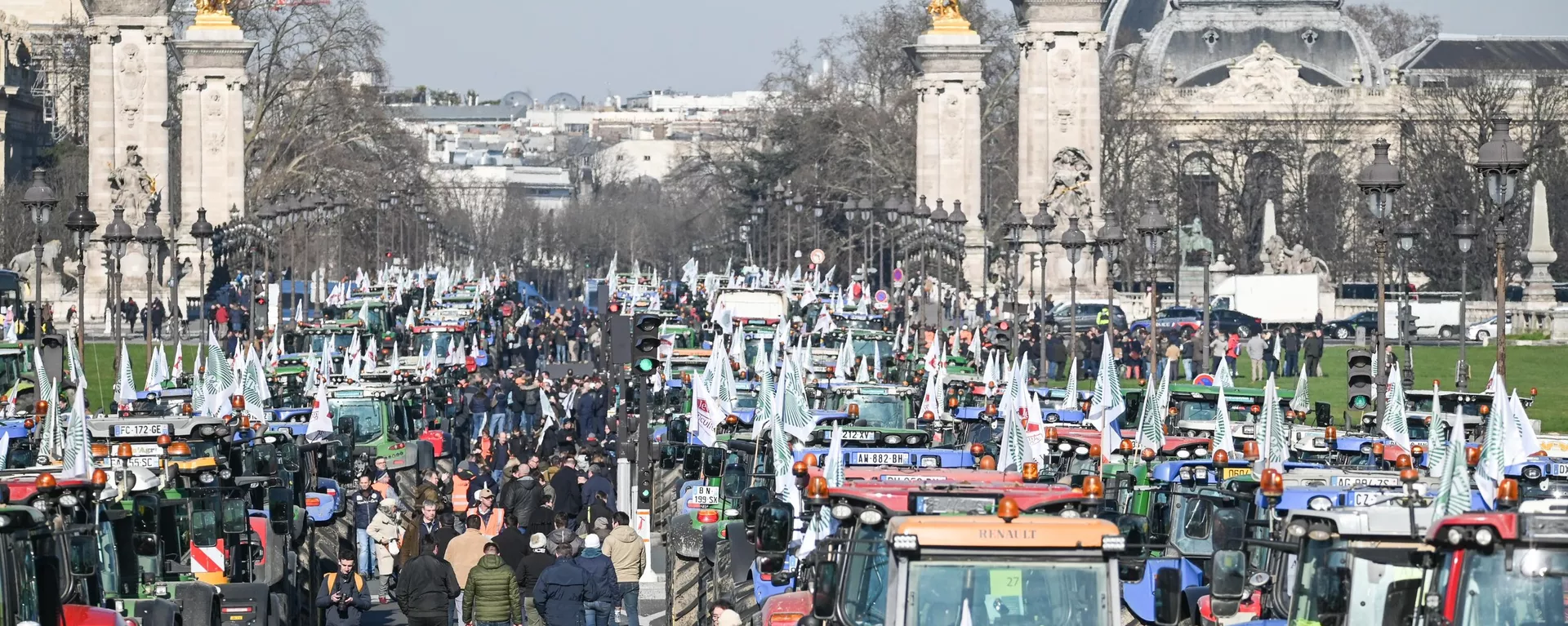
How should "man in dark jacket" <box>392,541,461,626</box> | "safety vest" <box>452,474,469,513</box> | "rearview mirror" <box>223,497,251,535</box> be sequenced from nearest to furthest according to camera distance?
"rearview mirror" <box>223,497,251,535</box>
"man in dark jacket" <box>392,541,461,626</box>
"safety vest" <box>452,474,469,513</box>

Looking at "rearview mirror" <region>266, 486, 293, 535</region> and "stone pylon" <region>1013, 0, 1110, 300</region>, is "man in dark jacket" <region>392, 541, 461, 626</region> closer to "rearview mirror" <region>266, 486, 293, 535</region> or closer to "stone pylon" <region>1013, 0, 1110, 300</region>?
"rearview mirror" <region>266, 486, 293, 535</region>

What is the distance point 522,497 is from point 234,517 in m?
6.74

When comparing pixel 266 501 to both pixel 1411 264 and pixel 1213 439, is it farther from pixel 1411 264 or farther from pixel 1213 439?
pixel 1411 264

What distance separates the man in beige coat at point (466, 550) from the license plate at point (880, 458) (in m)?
2.68

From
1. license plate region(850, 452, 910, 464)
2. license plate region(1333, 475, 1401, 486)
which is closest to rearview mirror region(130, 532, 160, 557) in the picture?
license plate region(850, 452, 910, 464)

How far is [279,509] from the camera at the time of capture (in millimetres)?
20828

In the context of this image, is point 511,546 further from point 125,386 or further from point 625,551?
point 125,386

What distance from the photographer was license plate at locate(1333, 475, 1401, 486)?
17.5 m

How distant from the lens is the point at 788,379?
27.1m

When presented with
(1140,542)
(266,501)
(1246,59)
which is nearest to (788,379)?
(266,501)

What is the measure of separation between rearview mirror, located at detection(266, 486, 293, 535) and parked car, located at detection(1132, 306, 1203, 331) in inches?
1491

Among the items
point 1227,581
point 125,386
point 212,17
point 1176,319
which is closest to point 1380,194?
point 125,386

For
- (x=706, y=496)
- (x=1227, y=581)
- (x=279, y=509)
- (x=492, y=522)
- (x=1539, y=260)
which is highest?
(x=1539, y=260)

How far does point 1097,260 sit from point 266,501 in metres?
48.3
